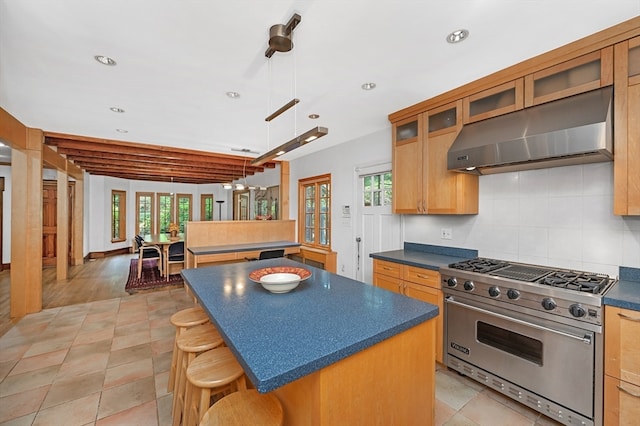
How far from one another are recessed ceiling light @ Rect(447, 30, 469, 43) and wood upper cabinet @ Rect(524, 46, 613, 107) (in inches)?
29.8

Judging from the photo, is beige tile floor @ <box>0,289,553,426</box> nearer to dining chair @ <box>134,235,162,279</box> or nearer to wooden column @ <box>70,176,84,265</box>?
dining chair @ <box>134,235,162,279</box>

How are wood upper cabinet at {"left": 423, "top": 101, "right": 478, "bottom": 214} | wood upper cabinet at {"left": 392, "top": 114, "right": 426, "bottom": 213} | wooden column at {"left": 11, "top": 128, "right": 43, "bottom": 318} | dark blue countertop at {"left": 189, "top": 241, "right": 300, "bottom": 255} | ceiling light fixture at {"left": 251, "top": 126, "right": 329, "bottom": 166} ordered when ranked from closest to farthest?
ceiling light fixture at {"left": 251, "top": 126, "right": 329, "bottom": 166} < wood upper cabinet at {"left": 423, "top": 101, "right": 478, "bottom": 214} < wood upper cabinet at {"left": 392, "top": 114, "right": 426, "bottom": 213} < wooden column at {"left": 11, "top": 128, "right": 43, "bottom": 318} < dark blue countertop at {"left": 189, "top": 241, "right": 300, "bottom": 255}

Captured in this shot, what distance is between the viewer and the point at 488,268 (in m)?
2.25

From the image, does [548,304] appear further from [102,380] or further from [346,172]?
[102,380]

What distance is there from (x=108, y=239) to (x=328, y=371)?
9511mm

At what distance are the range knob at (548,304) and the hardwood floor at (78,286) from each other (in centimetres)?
516

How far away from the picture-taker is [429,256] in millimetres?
2904

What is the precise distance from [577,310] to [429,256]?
4.33 feet

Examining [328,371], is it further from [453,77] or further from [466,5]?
[453,77]

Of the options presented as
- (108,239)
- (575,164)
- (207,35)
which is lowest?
(108,239)

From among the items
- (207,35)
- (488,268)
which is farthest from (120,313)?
(488,268)

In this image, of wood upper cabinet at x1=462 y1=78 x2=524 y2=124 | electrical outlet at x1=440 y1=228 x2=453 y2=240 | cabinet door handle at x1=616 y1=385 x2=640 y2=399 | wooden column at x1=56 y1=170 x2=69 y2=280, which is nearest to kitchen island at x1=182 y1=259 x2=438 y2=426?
cabinet door handle at x1=616 y1=385 x2=640 y2=399

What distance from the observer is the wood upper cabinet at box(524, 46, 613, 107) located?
1771mm

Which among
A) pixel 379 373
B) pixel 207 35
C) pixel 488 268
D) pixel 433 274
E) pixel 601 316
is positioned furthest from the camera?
pixel 433 274
